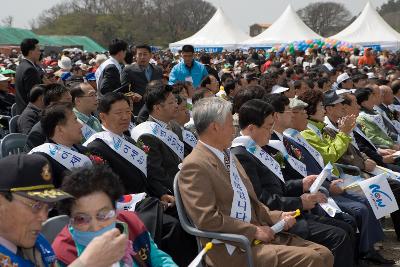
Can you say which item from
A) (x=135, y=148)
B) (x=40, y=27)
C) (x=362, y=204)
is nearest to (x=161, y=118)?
(x=135, y=148)

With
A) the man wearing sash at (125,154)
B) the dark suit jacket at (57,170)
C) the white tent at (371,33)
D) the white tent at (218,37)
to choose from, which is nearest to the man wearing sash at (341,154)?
the man wearing sash at (125,154)

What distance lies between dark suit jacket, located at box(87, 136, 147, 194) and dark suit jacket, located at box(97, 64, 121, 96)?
3.00 m

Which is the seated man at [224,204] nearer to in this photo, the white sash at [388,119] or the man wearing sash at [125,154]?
the man wearing sash at [125,154]

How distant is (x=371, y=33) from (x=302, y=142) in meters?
27.2

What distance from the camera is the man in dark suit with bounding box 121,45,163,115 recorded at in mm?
6863

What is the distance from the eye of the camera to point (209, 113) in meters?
3.28

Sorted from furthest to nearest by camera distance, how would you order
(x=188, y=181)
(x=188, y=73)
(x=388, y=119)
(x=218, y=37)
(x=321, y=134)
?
(x=218, y=37) < (x=188, y=73) < (x=388, y=119) < (x=321, y=134) < (x=188, y=181)

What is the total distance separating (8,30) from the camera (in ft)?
138

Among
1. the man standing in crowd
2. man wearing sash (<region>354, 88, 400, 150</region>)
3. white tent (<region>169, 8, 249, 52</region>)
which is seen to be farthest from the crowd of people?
white tent (<region>169, 8, 249, 52</region>)

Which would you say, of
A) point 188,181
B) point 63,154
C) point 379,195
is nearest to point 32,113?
point 63,154

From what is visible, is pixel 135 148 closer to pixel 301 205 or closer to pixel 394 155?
pixel 301 205

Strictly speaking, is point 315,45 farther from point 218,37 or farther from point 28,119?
point 28,119

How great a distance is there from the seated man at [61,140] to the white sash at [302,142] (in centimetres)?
179

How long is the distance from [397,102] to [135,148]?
17.0 ft
